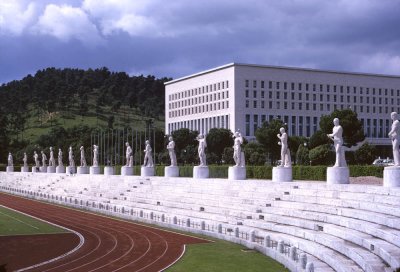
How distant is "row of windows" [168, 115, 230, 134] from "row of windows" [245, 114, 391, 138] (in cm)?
464

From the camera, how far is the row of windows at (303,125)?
10756cm

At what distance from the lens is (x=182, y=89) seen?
12200 centimetres

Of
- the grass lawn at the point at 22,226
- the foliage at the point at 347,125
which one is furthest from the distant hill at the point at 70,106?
the grass lawn at the point at 22,226

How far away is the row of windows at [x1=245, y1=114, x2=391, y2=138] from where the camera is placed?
108 metres

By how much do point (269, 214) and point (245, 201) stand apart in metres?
3.39

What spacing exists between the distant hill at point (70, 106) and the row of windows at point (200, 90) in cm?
1964

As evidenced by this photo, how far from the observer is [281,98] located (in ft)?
361

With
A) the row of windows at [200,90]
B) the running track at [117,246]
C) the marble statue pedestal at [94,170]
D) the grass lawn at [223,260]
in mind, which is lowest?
the running track at [117,246]

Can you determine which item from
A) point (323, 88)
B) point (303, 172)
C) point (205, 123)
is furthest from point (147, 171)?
point (323, 88)

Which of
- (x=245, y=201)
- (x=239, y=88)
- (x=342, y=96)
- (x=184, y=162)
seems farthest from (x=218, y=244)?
(x=342, y=96)

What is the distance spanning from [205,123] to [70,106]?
61.4 meters

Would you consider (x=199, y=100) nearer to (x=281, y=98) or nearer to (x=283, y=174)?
(x=281, y=98)

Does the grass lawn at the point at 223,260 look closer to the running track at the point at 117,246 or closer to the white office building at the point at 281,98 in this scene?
the running track at the point at 117,246

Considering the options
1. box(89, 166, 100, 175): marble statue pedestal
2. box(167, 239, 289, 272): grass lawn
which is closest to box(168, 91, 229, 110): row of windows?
box(89, 166, 100, 175): marble statue pedestal
